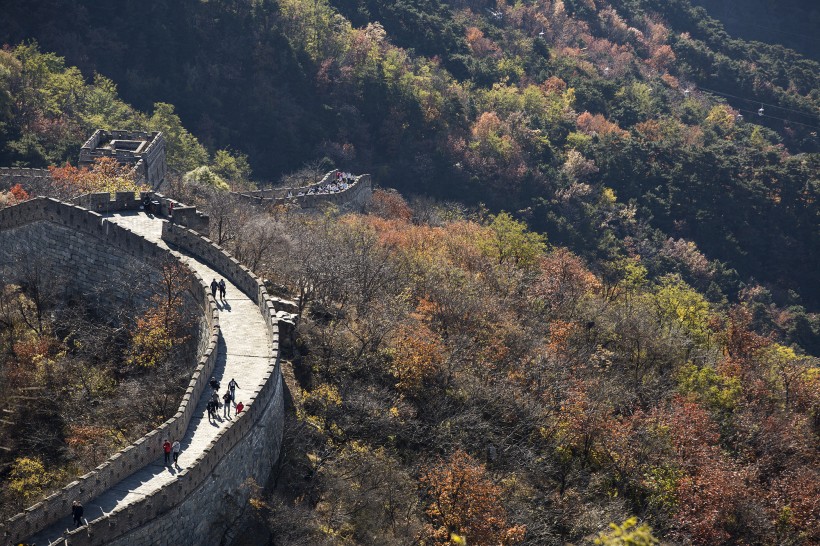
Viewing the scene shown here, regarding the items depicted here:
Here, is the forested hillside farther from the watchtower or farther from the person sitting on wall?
the person sitting on wall

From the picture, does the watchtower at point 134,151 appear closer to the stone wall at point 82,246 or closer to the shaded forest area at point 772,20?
the stone wall at point 82,246

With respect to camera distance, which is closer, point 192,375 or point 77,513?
point 77,513

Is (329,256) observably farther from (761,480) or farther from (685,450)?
(761,480)

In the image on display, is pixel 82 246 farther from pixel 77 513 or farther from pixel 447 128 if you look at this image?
pixel 447 128

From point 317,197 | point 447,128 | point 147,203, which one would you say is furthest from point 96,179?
point 447,128

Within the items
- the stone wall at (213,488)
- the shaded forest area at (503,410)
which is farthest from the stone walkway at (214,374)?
the shaded forest area at (503,410)
